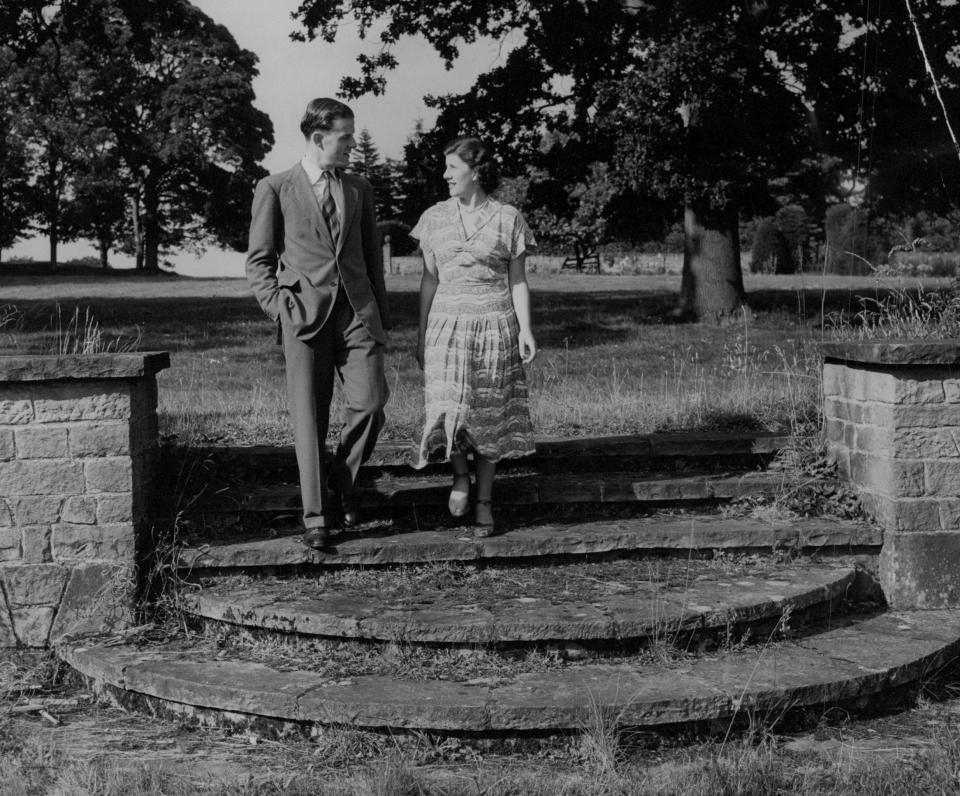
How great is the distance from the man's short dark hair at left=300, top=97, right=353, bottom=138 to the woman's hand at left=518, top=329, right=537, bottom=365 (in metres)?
1.27

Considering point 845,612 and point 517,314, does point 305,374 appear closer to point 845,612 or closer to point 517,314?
point 517,314

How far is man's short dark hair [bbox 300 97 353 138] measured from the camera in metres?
5.02

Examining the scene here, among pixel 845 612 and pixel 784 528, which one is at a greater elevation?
pixel 784 528

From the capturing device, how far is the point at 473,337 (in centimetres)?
529

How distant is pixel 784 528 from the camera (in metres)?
5.61

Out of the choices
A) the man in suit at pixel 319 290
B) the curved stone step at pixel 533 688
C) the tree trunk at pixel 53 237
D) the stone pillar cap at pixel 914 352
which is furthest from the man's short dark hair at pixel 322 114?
the tree trunk at pixel 53 237

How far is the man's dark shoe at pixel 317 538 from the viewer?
204 inches

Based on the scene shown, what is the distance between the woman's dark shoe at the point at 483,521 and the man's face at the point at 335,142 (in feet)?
5.68

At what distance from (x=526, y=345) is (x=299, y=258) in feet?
3.64

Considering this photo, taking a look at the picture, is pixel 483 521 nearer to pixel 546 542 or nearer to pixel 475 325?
pixel 546 542

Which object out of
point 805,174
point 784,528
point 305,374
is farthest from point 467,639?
point 805,174

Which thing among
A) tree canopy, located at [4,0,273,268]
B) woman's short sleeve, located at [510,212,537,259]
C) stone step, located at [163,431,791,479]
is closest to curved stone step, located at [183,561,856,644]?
stone step, located at [163,431,791,479]

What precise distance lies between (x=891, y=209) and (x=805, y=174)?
1444mm

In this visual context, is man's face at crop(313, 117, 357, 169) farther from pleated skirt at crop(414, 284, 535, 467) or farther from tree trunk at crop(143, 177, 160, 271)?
tree trunk at crop(143, 177, 160, 271)
